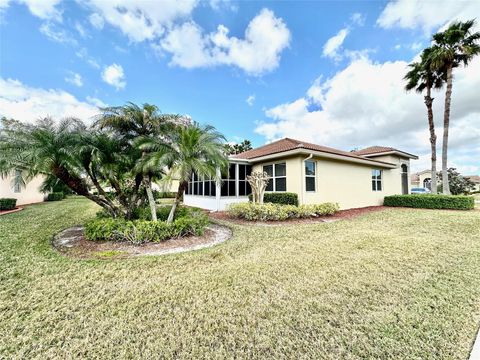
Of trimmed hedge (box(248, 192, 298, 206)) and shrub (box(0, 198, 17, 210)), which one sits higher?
trimmed hedge (box(248, 192, 298, 206))

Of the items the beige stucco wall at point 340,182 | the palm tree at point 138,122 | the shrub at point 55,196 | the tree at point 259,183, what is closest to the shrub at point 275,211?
the beige stucco wall at point 340,182

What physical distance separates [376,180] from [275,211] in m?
11.8

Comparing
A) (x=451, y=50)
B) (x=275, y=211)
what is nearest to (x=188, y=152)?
(x=275, y=211)

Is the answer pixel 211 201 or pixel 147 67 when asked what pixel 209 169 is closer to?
pixel 211 201

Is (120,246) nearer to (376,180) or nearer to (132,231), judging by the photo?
(132,231)

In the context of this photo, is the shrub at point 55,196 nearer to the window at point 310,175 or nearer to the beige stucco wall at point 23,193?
the beige stucco wall at point 23,193

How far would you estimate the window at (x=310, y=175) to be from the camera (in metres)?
12.3

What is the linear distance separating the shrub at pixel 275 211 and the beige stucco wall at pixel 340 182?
102cm

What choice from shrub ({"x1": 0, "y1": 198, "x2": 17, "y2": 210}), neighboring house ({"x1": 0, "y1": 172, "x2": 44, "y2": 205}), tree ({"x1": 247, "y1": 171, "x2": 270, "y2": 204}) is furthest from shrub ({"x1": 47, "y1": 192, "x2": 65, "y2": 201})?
tree ({"x1": 247, "y1": 171, "x2": 270, "y2": 204})

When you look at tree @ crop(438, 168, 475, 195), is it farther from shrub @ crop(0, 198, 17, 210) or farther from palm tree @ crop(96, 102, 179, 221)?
shrub @ crop(0, 198, 17, 210)

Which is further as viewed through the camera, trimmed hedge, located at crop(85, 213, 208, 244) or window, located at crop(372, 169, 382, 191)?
window, located at crop(372, 169, 382, 191)

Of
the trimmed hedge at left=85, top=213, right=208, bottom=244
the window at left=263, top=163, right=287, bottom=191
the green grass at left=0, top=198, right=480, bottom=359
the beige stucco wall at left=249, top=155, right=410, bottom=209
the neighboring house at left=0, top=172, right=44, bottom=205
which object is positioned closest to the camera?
the green grass at left=0, top=198, right=480, bottom=359

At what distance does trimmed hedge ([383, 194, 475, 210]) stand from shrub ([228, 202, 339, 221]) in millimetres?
8343

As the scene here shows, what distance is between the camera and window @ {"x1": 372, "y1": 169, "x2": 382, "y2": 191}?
16.8 m
